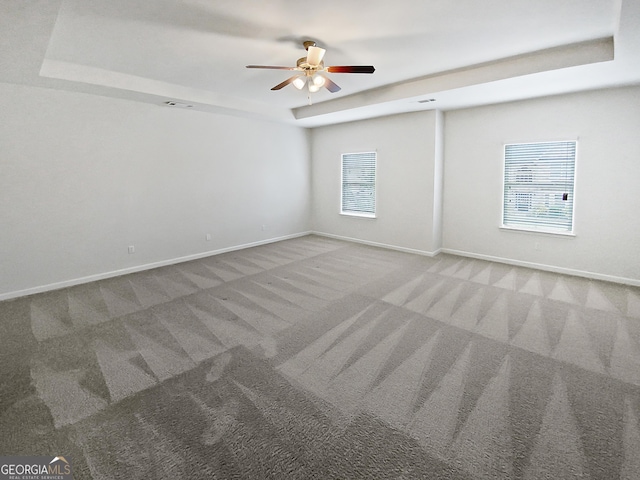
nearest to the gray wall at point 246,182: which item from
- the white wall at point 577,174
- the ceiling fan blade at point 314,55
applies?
the white wall at point 577,174

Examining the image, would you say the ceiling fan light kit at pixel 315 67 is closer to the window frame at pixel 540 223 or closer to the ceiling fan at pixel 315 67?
the ceiling fan at pixel 315 67

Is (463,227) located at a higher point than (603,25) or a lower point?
lower

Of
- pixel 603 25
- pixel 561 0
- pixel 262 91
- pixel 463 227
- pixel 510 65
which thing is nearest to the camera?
pixel 561 0

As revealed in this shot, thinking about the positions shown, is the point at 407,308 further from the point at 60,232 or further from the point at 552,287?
the point at 60,232

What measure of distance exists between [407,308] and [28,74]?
5074mm

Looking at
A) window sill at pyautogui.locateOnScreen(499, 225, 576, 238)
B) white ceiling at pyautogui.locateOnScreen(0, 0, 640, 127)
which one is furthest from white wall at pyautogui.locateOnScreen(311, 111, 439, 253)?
window sill at pyautogui.locateOnScreen(499, 225, 576, 238)

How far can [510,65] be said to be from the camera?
12.6 feet

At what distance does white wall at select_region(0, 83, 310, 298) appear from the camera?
13.2 feet

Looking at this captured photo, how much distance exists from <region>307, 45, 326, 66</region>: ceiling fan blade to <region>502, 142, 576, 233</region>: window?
144 inches

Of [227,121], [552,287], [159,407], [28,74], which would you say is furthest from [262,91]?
[552,287]

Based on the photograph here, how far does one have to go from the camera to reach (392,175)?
6.34m

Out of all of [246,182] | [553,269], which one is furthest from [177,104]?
[553,269]

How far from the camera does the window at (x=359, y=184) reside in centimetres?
682

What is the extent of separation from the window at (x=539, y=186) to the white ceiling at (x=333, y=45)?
844 millimetres
